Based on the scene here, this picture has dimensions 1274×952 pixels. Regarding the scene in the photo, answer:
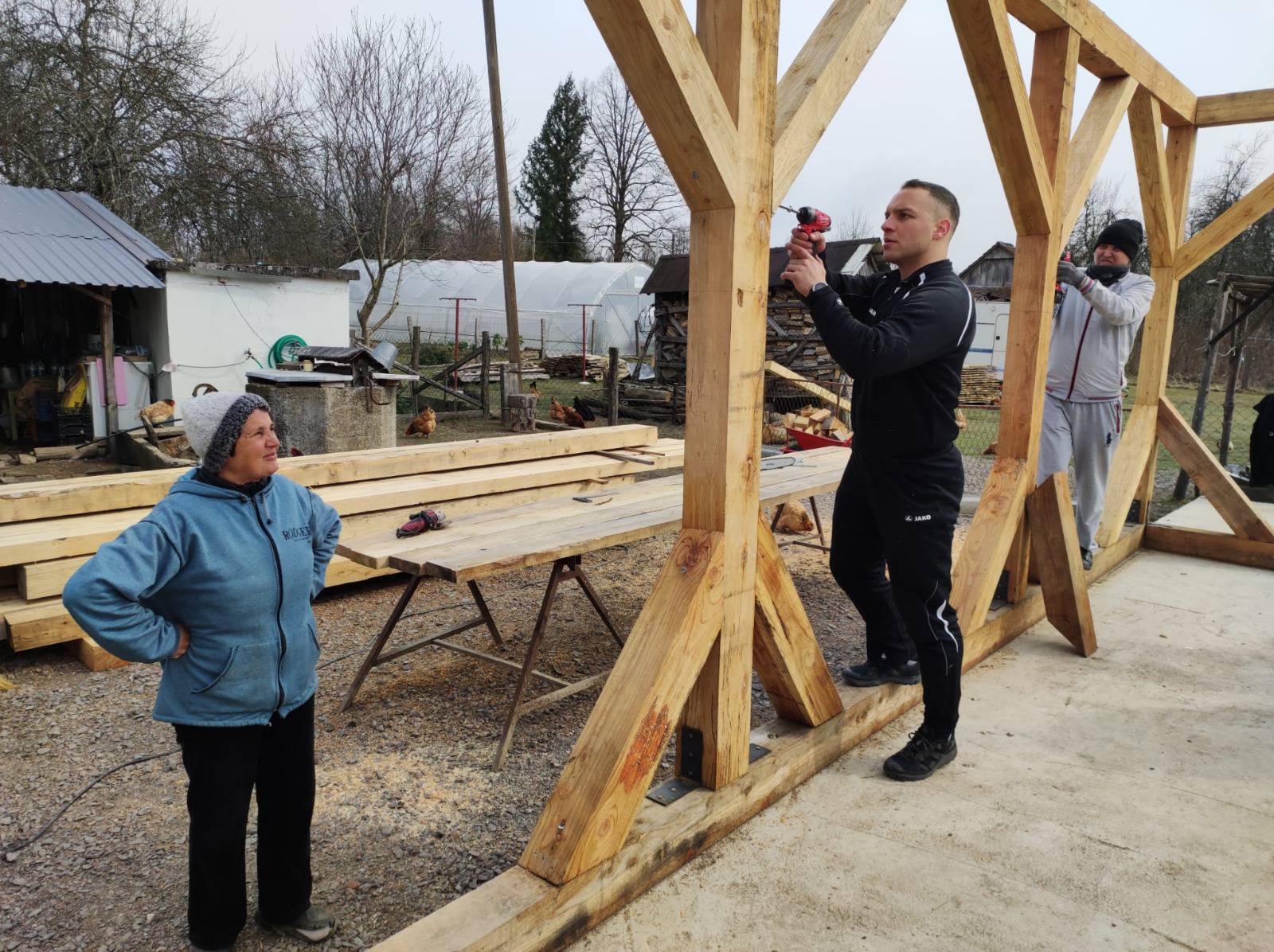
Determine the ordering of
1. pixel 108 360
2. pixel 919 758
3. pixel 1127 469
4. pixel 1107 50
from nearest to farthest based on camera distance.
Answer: pixel 919 758 < pixel 1107 50 < pixel 1127 469 < pixel 108 360

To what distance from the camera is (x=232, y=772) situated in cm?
216

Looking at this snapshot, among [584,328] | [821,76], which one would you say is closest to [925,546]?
[821,76]

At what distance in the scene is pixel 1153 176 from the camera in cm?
595

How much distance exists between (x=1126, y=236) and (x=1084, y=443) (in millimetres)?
1239

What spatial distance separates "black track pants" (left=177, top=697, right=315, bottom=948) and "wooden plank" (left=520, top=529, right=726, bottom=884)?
641 mm

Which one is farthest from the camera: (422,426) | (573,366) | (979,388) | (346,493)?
(573,366)

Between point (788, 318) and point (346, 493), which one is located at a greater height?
point (788, 318)

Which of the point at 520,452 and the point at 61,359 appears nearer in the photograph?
the point at 520,452

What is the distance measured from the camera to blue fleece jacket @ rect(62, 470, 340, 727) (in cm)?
190

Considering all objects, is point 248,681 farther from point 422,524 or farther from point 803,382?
point 803,382

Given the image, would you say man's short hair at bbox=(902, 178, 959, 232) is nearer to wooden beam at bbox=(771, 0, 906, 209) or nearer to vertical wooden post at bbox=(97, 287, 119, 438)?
wooden beam at bbox=(771, 0, 906, 209)

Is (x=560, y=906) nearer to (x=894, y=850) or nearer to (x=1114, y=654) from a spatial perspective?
(x=894, y=850)

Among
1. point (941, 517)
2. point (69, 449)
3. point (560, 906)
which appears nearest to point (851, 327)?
point (941, 517)

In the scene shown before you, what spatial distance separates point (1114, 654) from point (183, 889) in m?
4.36
